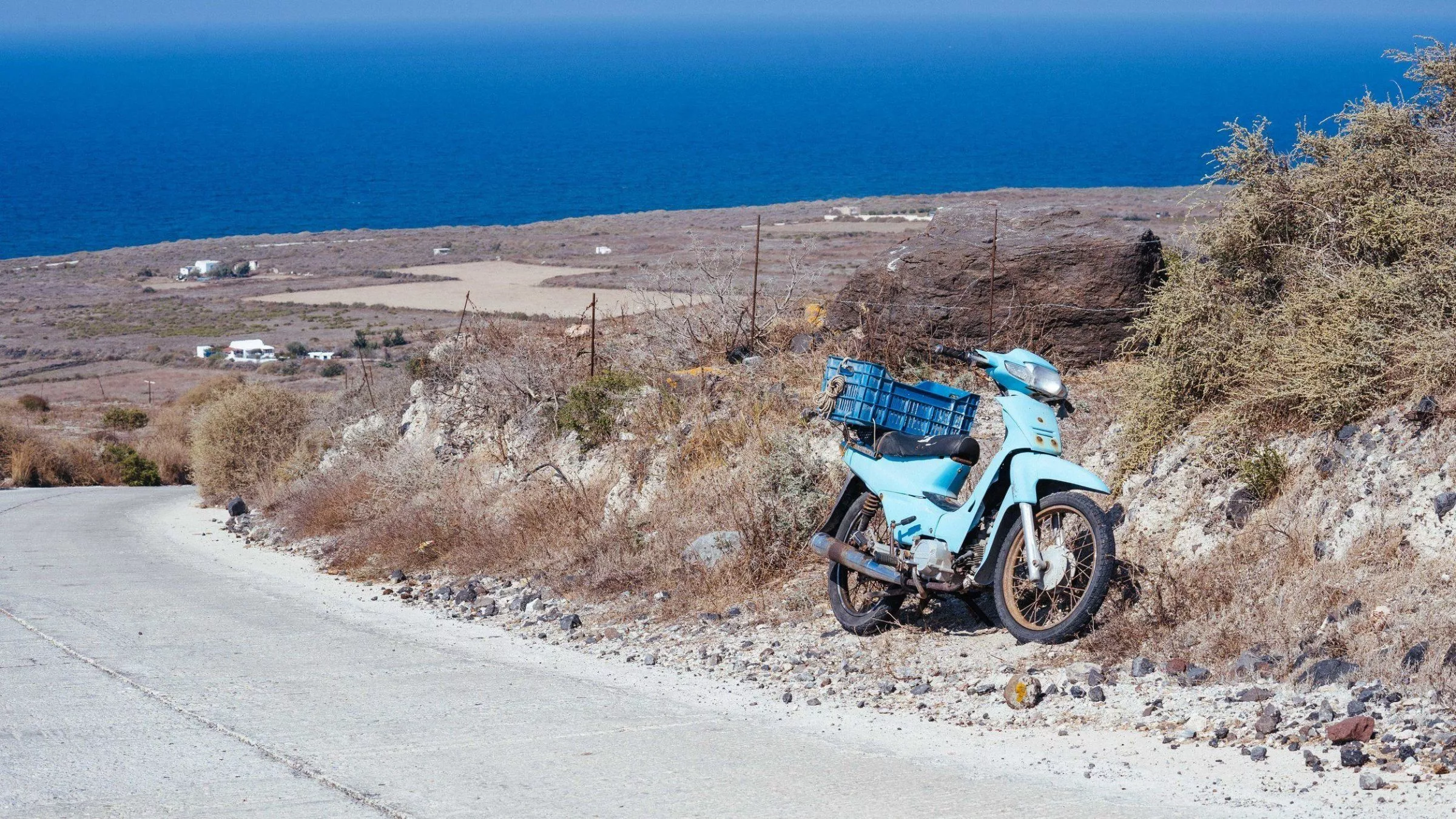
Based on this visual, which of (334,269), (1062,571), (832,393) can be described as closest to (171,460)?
(832,393)

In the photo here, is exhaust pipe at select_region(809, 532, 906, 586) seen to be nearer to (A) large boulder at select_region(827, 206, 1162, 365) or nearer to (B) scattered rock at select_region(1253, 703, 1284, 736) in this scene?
(B) scattered rock at select_region(1253, 703, 1284, 736)

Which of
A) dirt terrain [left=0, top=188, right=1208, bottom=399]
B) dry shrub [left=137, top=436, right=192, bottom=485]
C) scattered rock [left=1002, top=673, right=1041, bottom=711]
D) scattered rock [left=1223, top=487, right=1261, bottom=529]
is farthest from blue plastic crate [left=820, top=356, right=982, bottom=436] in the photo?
dry shrub [left=137, top=436, right=192, bottom=485]

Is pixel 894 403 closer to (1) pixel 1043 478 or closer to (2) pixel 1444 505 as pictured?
(1) pixel 1043 478

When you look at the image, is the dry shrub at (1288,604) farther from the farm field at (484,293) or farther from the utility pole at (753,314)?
the farm field at (484,293)

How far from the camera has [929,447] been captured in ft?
24.6

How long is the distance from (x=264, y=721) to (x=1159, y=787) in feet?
13.8

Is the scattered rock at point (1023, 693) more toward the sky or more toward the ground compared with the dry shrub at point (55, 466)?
more toward the sky

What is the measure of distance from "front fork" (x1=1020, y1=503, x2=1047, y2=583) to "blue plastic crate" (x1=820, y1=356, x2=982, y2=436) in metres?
1.11

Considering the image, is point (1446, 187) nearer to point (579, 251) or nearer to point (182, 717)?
point (182, 717)

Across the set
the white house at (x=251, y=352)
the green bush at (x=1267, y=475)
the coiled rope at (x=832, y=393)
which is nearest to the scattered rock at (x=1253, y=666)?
the green bush at (x=1267, y=475)

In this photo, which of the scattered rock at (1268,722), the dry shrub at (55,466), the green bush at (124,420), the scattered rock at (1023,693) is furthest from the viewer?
the green bush at (124,420)

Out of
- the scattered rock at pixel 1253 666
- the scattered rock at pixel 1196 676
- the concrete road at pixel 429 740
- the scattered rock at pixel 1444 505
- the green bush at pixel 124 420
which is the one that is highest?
the scattered rock at pixel 1444 505

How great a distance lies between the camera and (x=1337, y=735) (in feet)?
17.3

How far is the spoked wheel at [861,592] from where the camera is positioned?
7.70 m
